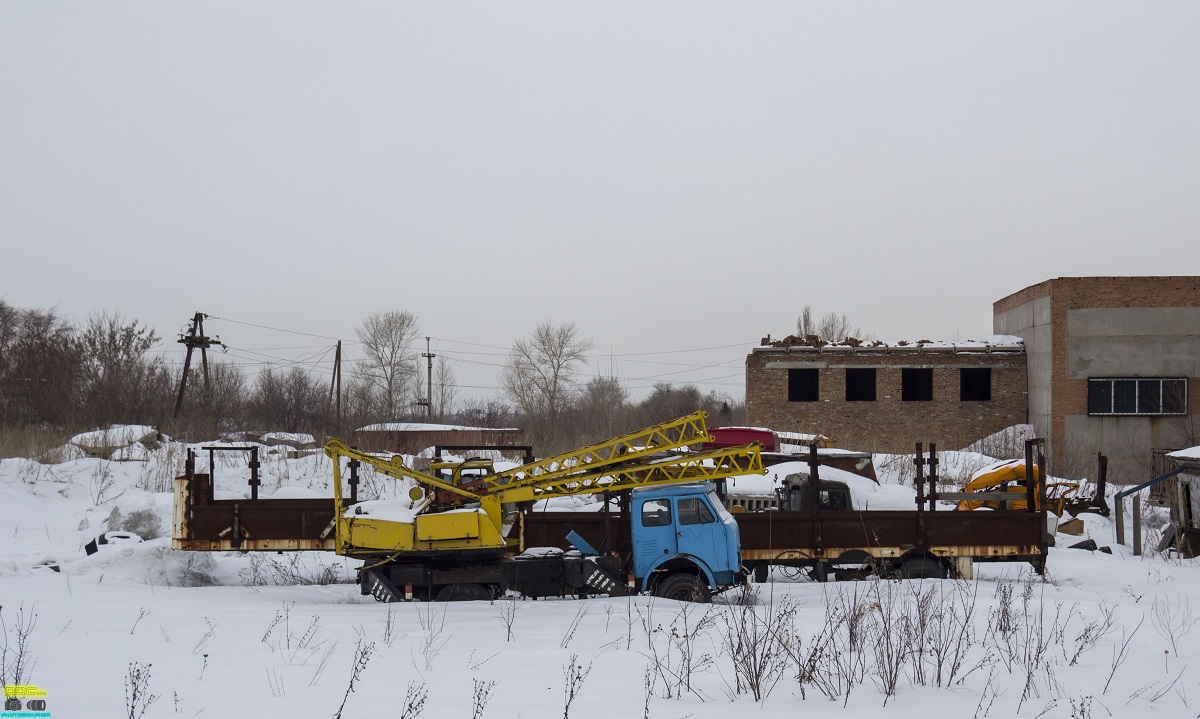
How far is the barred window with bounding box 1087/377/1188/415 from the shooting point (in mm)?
35562

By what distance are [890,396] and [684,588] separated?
1062 inches

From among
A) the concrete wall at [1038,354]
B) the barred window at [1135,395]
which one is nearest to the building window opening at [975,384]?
the concrete wall at [1038,354]

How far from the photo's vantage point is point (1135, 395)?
3562 centimetres

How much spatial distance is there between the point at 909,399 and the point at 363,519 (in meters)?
30.8

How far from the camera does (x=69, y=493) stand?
24203 millimetres

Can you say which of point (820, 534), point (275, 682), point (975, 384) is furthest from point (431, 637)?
point (975, 384)

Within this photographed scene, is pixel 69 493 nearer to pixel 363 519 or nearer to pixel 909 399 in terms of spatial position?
pixel 363 519

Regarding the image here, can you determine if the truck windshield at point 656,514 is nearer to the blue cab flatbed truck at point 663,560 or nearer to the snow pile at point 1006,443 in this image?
the blue cab flatbed truck at point 663,560

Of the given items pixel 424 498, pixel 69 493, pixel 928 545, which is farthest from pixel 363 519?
pixel 69 493

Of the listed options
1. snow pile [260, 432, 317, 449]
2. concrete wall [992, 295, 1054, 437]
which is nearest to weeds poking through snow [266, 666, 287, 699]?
snow pile [260, 432, 317, 449]

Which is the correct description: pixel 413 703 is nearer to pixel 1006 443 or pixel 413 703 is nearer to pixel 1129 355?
pixel 1006 443

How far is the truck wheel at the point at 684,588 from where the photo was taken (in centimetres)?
1278

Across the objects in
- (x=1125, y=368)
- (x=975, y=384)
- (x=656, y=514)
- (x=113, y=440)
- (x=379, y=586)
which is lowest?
(x=379, y=586)

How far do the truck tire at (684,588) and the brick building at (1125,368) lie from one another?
27.6 meters
